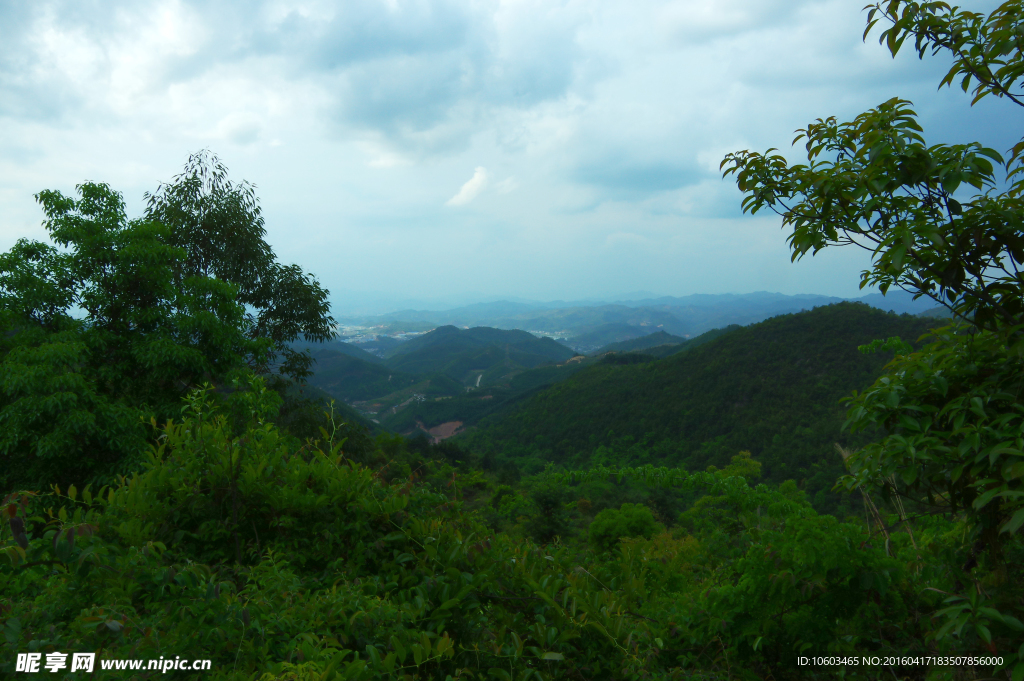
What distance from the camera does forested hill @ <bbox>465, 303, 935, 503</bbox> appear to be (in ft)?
108

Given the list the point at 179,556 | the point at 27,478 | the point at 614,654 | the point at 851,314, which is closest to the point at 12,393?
the point at 27,478

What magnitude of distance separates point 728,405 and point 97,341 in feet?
134

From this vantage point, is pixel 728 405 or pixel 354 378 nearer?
pixel 728 405

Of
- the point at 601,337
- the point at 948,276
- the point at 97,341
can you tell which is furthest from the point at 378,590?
the point at 601,337

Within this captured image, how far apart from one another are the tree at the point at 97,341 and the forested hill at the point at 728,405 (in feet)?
94.2

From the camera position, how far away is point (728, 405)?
39969 mm

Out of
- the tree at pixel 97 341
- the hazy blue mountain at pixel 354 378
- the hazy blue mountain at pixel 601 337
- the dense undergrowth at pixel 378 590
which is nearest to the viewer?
the dense undergrowth at pixel 378 590

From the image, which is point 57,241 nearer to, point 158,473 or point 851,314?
point 158,473

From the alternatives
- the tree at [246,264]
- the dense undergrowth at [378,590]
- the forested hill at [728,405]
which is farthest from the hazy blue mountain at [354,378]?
the dense undergrowth at [378,590]

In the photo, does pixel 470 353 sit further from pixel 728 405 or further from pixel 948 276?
pixel 948 276

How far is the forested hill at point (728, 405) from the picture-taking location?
33047mm

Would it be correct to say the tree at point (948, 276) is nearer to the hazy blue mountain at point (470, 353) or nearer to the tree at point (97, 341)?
the tree at point (97, 341)

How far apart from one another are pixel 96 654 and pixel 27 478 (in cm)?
787

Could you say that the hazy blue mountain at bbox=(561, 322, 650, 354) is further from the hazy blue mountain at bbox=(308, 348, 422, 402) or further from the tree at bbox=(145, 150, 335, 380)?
the tree at bbox=(145, 150, 335, 380)
